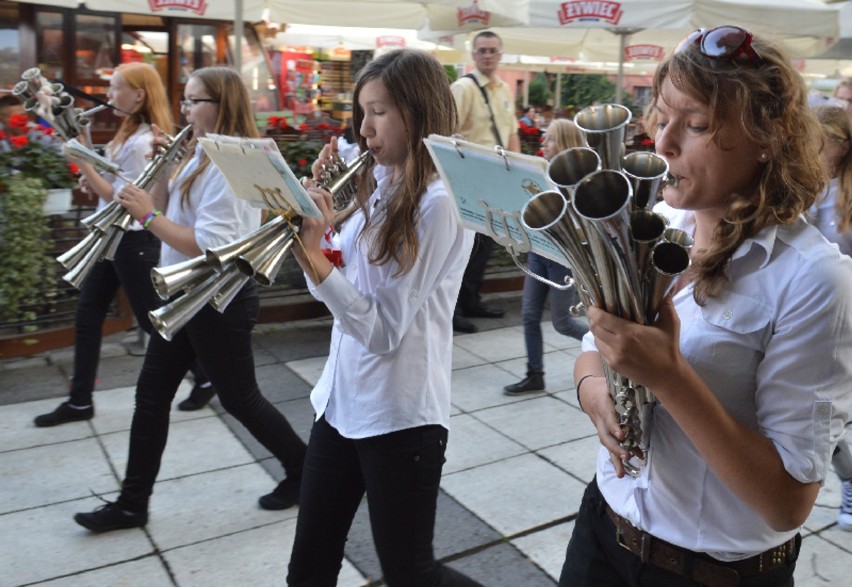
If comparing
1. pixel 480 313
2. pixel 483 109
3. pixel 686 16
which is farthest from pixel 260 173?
pixel 686 16

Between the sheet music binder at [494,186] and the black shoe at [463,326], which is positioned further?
the black shoe at [463,326]

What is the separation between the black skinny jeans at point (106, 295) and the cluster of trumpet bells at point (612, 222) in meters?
3.40

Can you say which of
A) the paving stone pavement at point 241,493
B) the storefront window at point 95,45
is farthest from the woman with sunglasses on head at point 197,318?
the storefront window at point 95,45

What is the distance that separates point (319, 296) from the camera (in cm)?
207

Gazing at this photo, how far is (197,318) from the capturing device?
10.6ft

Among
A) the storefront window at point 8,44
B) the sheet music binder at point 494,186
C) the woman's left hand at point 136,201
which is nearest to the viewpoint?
the sheet music binder at point 494,186

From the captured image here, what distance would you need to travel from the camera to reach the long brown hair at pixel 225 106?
3301 millimetres

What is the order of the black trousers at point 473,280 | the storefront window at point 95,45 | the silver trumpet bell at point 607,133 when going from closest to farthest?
1. the silver trumpet bell at point 607,133
2. the black trousers at point 473,280
3. the storefront window at point 95,45

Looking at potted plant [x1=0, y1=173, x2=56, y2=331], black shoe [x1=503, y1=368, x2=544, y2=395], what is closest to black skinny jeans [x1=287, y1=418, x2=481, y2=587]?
black shoe [x1=503, y1=368, x2=544, y2=395]

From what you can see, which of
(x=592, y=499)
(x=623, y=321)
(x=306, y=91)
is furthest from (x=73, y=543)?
(x=306, y=91)

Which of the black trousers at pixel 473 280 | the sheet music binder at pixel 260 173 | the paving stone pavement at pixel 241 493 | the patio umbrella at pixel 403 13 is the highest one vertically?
the patio umbrella at pixel 403 13

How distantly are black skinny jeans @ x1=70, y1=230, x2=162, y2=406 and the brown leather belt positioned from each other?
3.20 m

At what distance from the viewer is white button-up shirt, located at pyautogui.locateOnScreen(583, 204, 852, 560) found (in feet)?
4.33

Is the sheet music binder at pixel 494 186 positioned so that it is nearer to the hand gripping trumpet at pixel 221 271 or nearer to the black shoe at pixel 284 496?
the hand gripping trumpet at pixel 221 271
